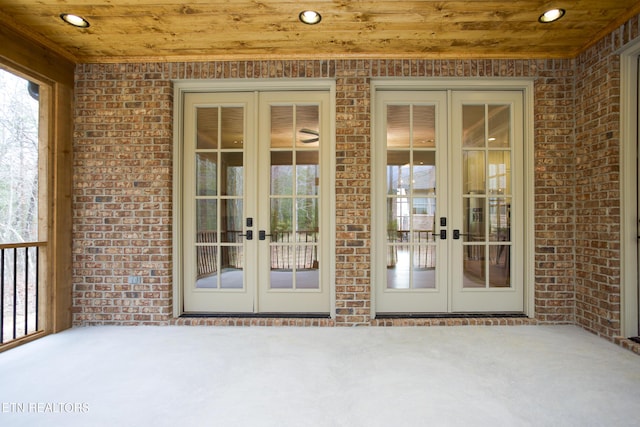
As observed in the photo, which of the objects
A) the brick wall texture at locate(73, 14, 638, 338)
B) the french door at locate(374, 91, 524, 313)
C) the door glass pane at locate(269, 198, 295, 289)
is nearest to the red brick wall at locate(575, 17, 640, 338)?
the brick wall texture at locate(73, 14, 638, 338)

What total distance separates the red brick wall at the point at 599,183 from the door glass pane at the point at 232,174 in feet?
11.4

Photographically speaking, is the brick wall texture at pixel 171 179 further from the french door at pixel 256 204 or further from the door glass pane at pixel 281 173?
the door glass pane at pixel 281 173

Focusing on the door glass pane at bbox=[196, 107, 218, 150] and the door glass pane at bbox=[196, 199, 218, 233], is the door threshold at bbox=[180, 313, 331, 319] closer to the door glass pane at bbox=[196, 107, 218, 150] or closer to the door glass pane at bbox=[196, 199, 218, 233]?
the door glass pane at bbox=[196, 199, 218, 233]

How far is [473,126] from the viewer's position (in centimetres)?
358

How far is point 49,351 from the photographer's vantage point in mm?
2795

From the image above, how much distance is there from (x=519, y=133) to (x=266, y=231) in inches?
114

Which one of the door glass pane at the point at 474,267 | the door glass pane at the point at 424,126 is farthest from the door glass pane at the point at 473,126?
the door glass pane at the point at 474,267

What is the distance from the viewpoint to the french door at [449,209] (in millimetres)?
3551

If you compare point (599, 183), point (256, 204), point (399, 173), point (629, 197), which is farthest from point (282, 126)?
point (629, 197)

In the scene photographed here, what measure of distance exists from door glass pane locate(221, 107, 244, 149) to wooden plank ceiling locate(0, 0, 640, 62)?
0.54 metres

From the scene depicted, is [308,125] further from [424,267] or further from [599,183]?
[599,183]

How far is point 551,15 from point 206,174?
3.46 meters

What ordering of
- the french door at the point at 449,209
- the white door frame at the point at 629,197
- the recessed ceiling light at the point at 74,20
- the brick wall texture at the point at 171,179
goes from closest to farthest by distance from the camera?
1. the recessed ceiling light at the point at 74,20
2. the white door frame at the point at 629,197
3. the brick wall texture at the point at 171,179
4. the french door at the point at 449,209

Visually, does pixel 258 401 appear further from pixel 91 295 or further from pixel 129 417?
pixel 91 295
